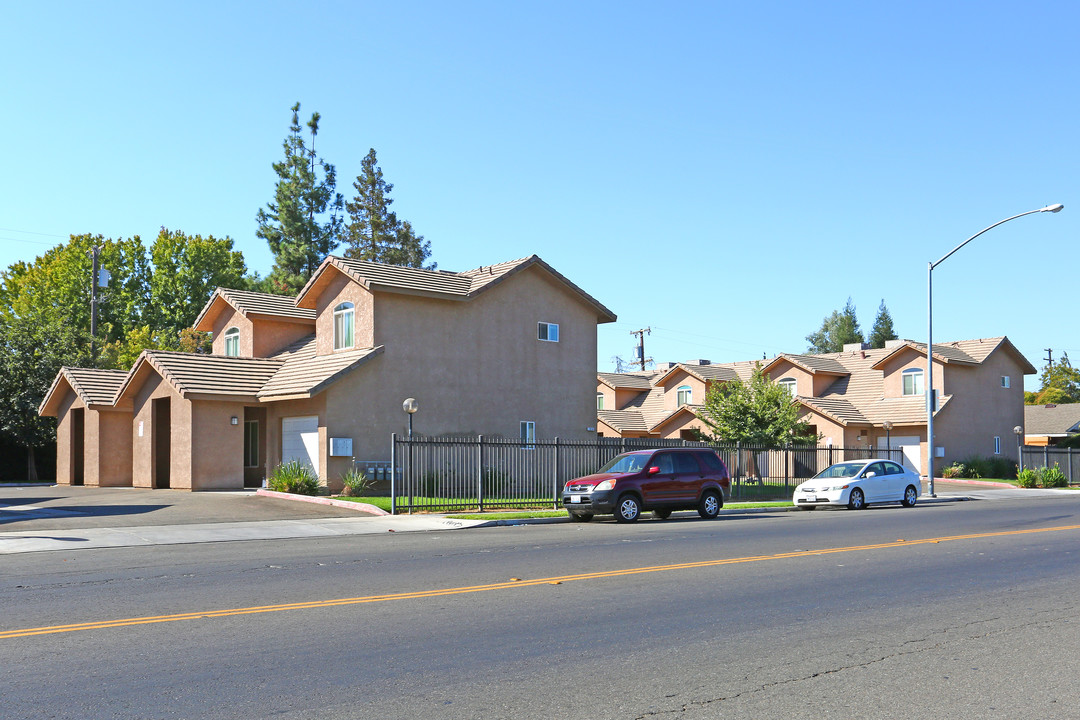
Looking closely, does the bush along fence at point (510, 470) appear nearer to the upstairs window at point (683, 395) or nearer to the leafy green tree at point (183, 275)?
the upstairs window at point (683, 395)

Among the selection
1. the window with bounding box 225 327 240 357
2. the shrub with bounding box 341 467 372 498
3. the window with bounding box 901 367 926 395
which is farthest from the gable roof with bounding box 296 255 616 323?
the window with bounding box 901 367 926 395

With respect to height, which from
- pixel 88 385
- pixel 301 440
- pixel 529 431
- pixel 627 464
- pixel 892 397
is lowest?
pixel 627 464

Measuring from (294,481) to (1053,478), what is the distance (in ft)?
114

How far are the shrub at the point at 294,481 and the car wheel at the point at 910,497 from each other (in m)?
17.7

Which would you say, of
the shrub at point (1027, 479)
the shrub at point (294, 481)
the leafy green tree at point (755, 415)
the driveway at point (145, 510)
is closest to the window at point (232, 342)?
the driveway at point (145, 510)

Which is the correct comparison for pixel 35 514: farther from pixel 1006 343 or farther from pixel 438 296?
pixel 1006 343

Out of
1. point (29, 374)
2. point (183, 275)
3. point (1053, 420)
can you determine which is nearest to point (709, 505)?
point (29, 374)

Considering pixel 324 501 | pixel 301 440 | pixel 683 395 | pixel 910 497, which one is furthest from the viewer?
pixel 683 395

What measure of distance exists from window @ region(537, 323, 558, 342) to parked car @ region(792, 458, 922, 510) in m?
10.7

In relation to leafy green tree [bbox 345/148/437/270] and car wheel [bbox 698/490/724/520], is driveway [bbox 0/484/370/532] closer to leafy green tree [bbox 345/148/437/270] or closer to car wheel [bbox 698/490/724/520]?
car wheel [bbox 698/490/724/520]

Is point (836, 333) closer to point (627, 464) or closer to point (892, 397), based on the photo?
point (892, 397)

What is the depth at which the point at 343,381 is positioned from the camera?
97.5ft

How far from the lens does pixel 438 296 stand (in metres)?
31.8

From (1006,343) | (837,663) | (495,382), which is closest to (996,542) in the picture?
(837,663)
